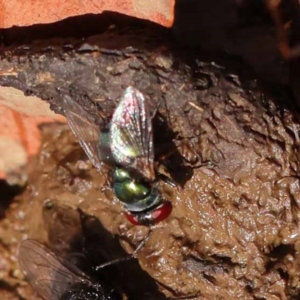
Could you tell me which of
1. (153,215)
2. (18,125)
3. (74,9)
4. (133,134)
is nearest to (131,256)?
(153,215)

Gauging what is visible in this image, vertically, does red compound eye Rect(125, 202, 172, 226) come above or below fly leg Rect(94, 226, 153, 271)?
above

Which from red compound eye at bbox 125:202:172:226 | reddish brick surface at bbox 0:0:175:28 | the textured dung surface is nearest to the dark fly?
the textured dung surface

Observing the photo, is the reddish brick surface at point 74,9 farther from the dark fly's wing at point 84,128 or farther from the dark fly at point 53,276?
the dark fly at point 53,276

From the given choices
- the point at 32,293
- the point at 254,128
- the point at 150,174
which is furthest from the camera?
the point at 32,293

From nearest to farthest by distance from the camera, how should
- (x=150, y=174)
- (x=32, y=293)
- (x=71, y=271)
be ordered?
(x=150, y=174) < (x=71, y=271) < (x=32, y=293)

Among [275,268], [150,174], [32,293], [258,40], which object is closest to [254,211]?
[275,268]

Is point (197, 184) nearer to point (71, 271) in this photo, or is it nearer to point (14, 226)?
point (71, 271)

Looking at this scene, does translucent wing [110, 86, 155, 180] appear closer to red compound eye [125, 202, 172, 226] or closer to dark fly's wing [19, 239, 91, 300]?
red compound eye [125, 202, 172, 226]
